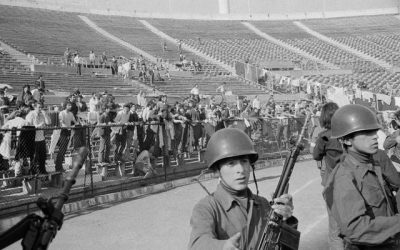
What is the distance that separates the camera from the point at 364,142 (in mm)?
3447

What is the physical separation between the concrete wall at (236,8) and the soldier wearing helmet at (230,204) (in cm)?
5584

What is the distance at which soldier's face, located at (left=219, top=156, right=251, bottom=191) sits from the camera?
9.33ft

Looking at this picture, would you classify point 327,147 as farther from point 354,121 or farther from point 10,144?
point 10,144

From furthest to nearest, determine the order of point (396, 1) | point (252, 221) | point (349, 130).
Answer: point (396, 1) < point (349, 130) < point (252, 221)

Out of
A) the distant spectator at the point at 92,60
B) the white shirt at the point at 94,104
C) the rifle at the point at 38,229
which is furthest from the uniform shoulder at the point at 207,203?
the distant spectator at the point at 92,60

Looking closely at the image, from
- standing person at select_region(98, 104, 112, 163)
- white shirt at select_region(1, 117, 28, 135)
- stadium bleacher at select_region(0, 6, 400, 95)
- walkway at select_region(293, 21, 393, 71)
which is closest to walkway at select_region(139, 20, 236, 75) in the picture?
stadium bleacher at select_region(0, 6, 400, 95)

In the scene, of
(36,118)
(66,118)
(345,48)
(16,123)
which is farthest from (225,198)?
(345,48)

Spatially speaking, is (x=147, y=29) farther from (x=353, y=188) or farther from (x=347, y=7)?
(x=353, y=188)

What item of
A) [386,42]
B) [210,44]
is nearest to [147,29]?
[210,44]

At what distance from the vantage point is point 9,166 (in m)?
9.46

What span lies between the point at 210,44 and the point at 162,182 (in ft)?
130

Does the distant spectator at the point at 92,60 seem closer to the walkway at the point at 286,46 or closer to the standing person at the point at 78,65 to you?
the standing person at the point at 78,65

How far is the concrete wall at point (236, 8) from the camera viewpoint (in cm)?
6060

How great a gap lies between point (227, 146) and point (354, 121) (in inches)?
41.2
